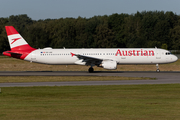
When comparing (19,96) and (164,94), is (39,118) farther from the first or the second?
(164,94)

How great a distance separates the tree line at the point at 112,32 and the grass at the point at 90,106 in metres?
84.9

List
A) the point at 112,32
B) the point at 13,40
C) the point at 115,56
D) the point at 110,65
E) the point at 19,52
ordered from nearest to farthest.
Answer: the point at 110,65 < the point at 115,56 < the point at 19,52 < the point at 13,40 < the point at 112,32

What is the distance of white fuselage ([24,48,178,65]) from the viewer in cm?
4312

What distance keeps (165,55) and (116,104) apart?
96.3 ft

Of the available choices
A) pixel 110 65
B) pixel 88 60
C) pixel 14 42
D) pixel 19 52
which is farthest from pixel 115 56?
pixel 14 42

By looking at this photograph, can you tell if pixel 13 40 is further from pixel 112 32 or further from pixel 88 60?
pixel 112 32

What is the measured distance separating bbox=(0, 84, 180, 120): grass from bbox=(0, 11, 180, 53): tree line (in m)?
84.9

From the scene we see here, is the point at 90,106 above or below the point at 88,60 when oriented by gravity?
below

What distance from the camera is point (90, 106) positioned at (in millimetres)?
→ 15773

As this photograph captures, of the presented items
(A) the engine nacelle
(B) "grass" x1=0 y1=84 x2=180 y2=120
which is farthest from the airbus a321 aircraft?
(B) "grass" x1=0 y1=84 x2=180 y2=120

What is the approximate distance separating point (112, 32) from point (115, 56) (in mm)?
74305

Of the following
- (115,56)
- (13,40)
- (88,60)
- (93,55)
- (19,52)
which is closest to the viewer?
(88,60)

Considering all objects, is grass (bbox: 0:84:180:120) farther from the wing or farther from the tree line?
the tree line

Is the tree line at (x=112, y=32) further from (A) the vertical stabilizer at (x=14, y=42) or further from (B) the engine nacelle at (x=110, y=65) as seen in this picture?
(B) the engine nacelle at (x=110, y=65)
